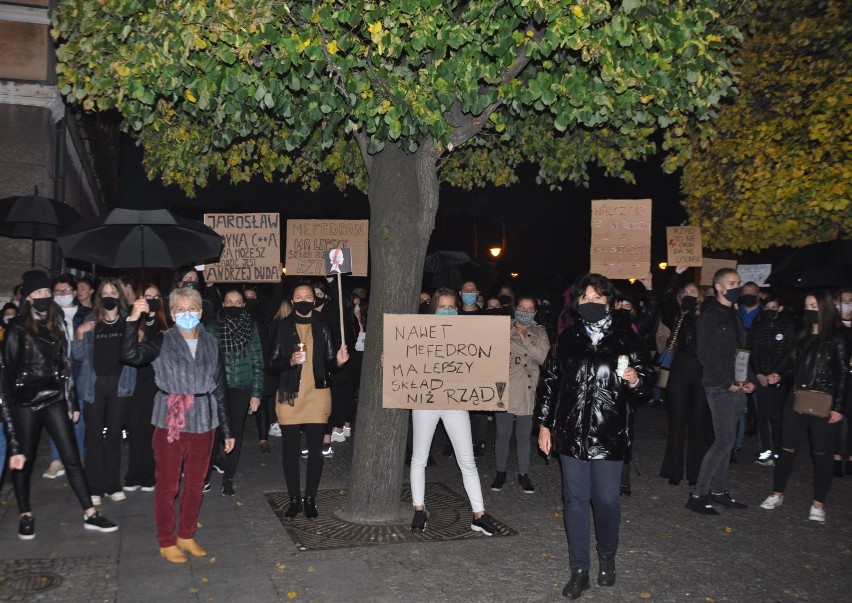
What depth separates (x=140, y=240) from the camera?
914 centimetres

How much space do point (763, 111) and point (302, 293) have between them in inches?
382

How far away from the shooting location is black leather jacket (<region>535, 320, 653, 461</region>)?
562cm

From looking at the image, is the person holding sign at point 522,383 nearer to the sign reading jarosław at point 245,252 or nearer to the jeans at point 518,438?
the jeans at point 518,438

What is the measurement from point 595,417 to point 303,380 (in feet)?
8.93

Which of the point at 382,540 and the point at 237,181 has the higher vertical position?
the point at 237,181

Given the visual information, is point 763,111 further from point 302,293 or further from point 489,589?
point 489,589

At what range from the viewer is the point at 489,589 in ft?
18.7

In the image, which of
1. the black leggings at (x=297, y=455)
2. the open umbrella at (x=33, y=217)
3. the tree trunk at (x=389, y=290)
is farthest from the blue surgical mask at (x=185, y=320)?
the open umbrella at (x=33, y=217)

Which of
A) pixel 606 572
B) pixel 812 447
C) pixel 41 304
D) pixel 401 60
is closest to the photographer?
pixel 606 572

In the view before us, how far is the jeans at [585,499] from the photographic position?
5.67 meters

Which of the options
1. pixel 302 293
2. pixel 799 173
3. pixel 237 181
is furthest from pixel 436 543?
pixel 799 173

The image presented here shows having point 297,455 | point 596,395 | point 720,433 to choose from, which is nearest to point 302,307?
point 297,455

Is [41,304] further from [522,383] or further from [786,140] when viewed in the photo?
[786,140]

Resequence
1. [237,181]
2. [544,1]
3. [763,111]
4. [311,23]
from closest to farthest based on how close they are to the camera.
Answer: [544,1], [311,23], [237,181], [763,111]
